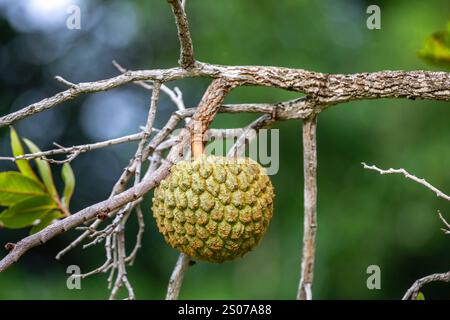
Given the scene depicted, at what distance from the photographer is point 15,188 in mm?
1350

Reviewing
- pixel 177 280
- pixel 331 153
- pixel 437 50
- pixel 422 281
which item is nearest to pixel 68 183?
pixel 177 280

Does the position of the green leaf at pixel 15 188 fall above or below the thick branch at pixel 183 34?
below

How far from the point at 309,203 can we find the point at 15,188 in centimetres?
61

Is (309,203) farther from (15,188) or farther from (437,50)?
(15,188)

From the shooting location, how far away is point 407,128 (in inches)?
149

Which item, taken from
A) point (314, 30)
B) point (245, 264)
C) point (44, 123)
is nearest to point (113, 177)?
point (44, 123)

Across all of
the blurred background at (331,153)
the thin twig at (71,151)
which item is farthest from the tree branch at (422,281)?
the blurred background at (331,153)

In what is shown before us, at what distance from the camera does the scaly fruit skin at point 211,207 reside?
970 millimetres

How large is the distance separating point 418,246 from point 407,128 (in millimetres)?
750

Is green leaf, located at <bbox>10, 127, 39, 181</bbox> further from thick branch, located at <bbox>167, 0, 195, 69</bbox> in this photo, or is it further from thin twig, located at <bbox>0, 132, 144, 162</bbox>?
thick branch, located at <bbox>167, 0, 195, 69</bbox>

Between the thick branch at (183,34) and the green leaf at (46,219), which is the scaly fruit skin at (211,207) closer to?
the thick branch at (183,34)

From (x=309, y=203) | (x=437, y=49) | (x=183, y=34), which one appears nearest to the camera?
(x=437, y=49)
